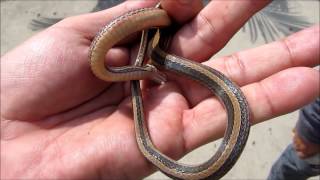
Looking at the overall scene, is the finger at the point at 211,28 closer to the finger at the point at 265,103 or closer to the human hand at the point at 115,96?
the human hand at the point at 115,96

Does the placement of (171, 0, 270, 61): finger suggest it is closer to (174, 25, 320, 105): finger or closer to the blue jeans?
(174, 25, 320, 105): finger

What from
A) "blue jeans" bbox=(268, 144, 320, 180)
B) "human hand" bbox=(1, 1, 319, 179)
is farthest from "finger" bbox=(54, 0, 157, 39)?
"blue jeans" bbox=(268, 144, 320, 180)

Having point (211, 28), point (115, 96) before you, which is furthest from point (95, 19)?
point (211, 28)

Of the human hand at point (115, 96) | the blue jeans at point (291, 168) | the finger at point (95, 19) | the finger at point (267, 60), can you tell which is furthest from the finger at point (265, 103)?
the blue jeans at point (291, 168)

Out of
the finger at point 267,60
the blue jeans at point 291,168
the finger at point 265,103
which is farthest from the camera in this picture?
the blue jeans at point 291,168

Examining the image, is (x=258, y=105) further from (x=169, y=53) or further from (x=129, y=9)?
(x=129, y=9)
